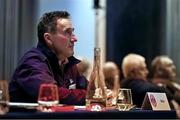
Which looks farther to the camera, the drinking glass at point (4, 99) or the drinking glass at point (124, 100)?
the drinking glass at point (124, 100)

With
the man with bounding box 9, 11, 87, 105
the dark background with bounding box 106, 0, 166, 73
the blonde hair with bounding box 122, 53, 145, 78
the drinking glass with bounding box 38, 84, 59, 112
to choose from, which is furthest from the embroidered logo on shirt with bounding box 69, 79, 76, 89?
the dark background with bounding box 106, 0, 166, 73

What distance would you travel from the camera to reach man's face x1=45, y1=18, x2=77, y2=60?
205 cm

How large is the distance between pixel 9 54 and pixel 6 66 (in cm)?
6

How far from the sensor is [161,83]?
4.29 meters

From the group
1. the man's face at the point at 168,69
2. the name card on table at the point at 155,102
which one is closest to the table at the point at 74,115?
the name card on table at the point at 155,102

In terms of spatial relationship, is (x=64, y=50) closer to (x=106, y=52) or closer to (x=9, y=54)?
(x=9, y=54)

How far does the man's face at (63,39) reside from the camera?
2.05 m

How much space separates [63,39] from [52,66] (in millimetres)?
128

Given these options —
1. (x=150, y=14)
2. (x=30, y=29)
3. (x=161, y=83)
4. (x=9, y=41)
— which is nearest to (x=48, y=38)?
(x=9, y=41)

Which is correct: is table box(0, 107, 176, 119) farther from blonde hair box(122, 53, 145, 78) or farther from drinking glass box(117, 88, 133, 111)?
blonde hair box(122, 53, 145, 78)

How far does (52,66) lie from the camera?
2.03 meters

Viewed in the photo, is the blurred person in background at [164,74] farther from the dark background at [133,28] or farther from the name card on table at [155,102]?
the name card on table at [155,102]

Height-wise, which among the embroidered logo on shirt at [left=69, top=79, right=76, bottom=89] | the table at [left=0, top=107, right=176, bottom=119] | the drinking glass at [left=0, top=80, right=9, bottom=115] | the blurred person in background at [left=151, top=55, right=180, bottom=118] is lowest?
the blurred person in background at [left=151, top=55, right=180, bottom=118]

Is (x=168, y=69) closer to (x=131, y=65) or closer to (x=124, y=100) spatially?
(x=131, y=65)
